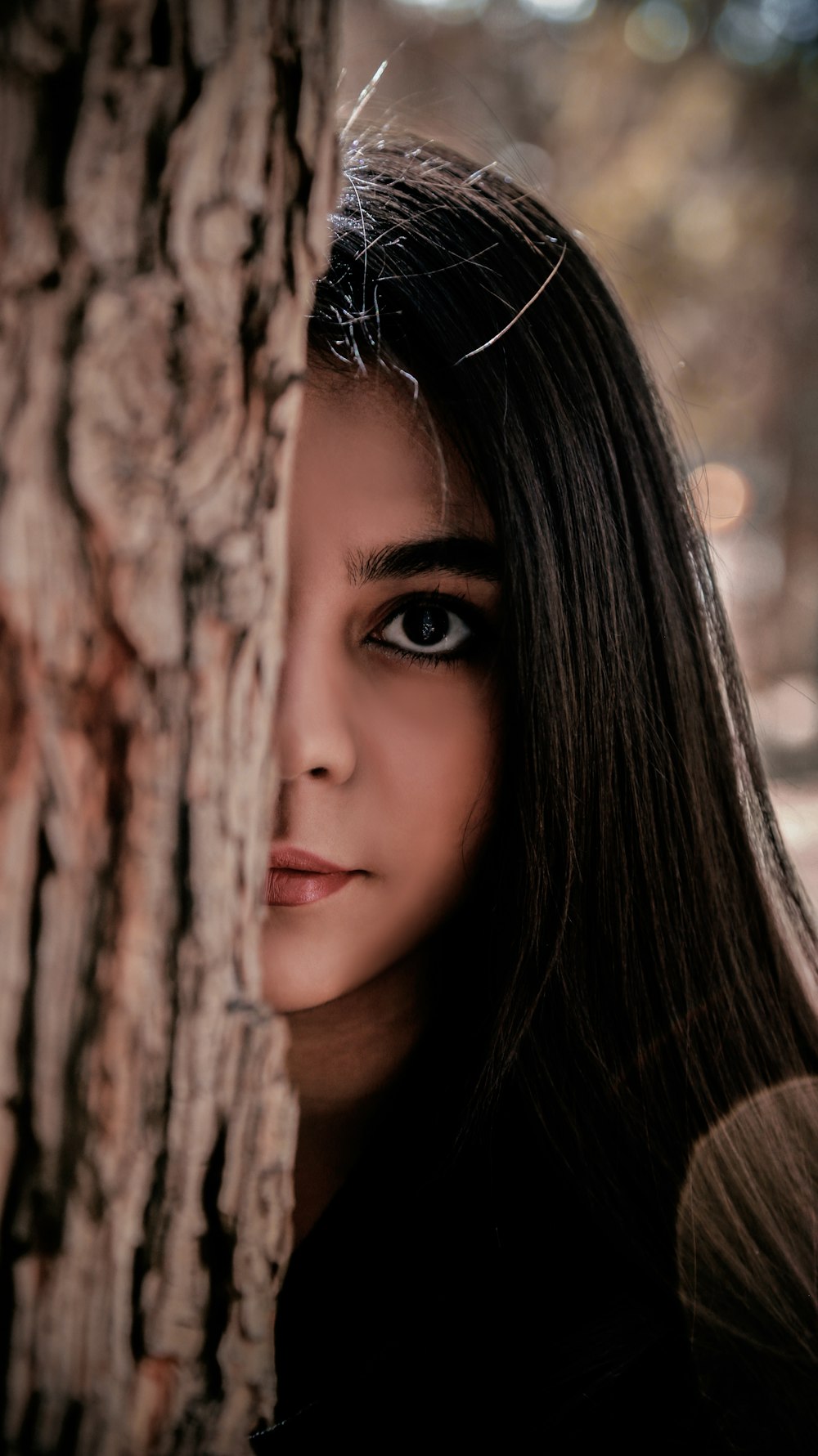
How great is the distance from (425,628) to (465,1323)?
94 centimetres

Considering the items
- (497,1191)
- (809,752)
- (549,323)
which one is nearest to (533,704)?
(549,323)

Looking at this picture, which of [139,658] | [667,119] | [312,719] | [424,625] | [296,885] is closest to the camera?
[139,658]

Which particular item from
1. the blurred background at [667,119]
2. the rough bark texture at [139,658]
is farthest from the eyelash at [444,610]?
the blurred background at [667,119]

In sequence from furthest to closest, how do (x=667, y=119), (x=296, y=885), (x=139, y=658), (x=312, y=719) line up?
1. (x=667, y=119)
2. (x=296, y=885)
3. (x=312, y=719)
4. (x=139, y=658)

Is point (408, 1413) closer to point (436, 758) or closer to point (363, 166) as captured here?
point (436, 758)

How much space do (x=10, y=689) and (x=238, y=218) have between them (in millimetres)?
312

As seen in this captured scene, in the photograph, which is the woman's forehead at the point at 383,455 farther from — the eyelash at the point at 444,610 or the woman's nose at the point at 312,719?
the woman's nose at the point at 312,719

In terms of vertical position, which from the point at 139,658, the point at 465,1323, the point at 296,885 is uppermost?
the point at 139,658

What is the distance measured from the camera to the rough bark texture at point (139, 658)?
582mm

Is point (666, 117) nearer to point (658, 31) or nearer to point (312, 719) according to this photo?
point (658, 31)

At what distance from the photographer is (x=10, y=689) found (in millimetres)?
595

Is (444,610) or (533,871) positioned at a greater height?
(444,610)

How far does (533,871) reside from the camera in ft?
4.83

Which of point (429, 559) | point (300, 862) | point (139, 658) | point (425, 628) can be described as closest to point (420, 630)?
point (425, 628)
